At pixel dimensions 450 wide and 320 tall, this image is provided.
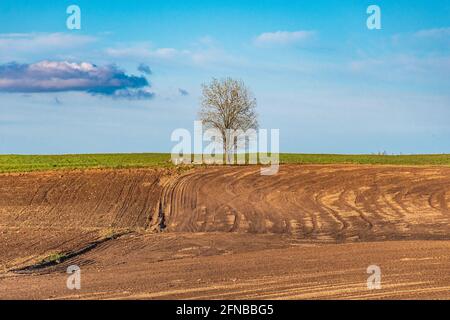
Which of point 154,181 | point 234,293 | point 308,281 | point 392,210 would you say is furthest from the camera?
point 154,181

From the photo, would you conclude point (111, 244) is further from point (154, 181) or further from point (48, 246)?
point (154, 181)

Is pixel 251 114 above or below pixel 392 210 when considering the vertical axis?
above

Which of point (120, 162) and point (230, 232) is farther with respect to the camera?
point (120, 162)

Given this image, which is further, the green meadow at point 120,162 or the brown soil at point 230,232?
the green meadow at point 120,162

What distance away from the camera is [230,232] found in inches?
1250

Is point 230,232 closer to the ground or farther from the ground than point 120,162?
closer to the ground

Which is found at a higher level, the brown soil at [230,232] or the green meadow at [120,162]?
the green meadow at [120,162]

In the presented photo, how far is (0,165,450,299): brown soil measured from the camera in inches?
686

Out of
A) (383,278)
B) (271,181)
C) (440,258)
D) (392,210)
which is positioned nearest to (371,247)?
(440,258)

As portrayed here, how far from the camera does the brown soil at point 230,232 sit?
17422 mm

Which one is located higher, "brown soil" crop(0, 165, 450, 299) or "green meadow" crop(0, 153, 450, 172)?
"green meadow" crop(0, 153, 450, 172)

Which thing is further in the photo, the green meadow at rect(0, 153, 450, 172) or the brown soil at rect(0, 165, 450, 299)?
the green meadow at rect(0, 153, 450, 172)
